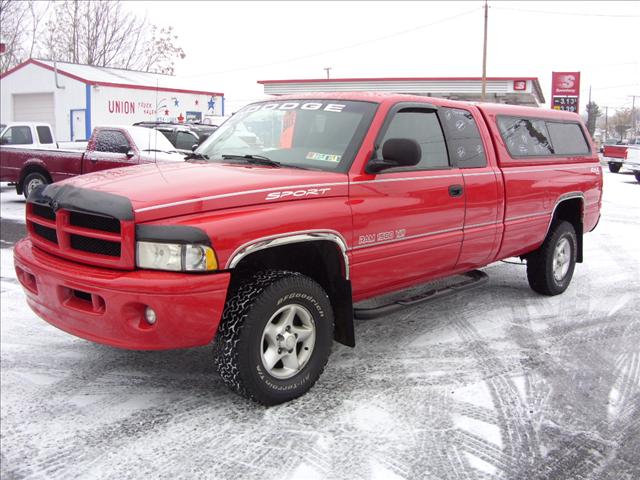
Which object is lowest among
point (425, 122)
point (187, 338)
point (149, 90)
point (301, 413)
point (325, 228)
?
point (301, 413)

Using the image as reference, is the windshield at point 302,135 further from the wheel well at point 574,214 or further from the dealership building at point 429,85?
the dealership building at point 429,85

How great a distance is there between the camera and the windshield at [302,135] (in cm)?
418

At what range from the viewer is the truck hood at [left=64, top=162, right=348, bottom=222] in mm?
3268

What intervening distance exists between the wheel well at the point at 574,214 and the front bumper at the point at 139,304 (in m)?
4.41

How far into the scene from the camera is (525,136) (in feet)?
19.1

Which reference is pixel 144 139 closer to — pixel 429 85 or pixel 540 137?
pixel 540 137

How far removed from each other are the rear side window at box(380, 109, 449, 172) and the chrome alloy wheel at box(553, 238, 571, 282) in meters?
2.22

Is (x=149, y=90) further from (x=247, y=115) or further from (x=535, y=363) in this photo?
(x=535, y=363)

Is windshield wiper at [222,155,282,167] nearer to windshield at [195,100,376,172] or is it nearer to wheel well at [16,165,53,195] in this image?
windshield at [195,100,376,172]

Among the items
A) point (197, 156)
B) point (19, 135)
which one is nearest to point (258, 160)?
point (197, 156)

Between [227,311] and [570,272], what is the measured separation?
4.47 meters

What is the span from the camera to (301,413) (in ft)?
11.7

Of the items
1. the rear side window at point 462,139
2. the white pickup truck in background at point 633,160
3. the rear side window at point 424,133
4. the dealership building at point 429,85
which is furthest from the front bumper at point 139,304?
the dealership building at point 429,85

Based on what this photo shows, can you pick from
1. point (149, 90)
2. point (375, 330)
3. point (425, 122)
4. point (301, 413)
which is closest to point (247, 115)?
point (425, 122)
